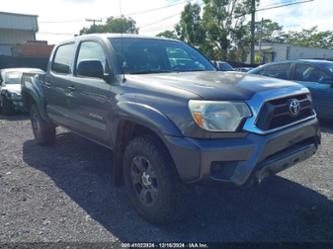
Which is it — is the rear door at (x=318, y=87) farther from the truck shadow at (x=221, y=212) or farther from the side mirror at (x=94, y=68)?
the side mirror at (x=94, y=68)

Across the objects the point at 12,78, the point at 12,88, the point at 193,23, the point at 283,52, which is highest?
the point at 193,23

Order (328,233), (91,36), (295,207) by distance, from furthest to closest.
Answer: (91,36) < (295,207) < (328,233)

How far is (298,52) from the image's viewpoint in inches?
2009

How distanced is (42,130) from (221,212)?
397cm

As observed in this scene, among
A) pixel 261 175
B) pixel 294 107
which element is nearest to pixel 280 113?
pixel 294 107

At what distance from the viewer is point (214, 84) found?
308 centimetres

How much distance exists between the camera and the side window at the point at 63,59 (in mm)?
4852

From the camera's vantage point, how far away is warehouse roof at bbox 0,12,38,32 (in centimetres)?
3153

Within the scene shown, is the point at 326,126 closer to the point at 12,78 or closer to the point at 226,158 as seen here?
the point at 226,158

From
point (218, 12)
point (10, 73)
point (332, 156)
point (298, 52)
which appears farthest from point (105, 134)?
point (298, 52)

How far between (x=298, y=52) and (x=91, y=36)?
52412 mm

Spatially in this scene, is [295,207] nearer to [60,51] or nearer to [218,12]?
[60,51]

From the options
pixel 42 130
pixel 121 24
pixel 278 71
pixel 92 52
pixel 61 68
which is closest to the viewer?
pixel 92 52

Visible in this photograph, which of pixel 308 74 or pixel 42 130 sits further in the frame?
pixel 308 74
